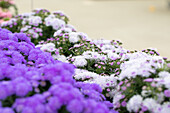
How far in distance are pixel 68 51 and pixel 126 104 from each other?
5.12ft

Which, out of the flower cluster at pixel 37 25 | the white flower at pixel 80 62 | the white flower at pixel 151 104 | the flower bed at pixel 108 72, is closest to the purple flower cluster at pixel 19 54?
the flower bed at pixel 108 72

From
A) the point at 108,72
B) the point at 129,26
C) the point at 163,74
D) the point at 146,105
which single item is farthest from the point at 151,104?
the point at 129,26

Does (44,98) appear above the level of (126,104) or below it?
above

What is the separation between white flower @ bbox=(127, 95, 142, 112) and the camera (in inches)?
71.3

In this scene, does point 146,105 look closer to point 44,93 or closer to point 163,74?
point 163,74

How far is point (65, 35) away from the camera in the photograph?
11.3 ft

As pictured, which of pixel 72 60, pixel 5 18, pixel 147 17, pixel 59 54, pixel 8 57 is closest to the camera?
pixel 8 57

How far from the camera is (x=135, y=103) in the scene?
1.82 m

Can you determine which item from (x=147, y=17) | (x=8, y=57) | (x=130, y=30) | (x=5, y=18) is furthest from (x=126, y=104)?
(x=147, y=17)

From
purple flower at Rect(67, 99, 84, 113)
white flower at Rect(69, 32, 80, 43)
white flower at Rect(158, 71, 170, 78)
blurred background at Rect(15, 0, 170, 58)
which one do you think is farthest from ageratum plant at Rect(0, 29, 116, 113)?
blurred background at Rect(15, 0, 170, 58)

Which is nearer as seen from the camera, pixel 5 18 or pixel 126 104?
pixel 126 104

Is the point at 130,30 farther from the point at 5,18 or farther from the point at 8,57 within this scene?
the point at 8,57

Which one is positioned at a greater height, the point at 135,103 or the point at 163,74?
the point at 163,74

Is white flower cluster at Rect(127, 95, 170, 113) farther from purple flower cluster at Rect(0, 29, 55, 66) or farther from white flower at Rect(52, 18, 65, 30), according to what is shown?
white flower at Rect(52, 18, 65, 30)
